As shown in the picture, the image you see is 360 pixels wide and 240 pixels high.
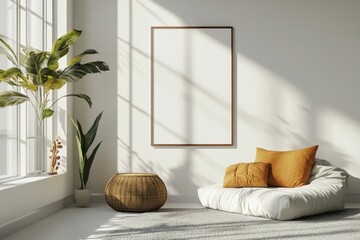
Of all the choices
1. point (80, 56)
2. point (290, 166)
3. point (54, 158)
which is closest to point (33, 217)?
point (54, 158)

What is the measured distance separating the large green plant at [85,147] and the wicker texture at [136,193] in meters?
0.44

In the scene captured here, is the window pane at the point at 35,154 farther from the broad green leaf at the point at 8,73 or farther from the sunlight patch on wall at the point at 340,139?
the sunlight patch on wall at the point at 340,139

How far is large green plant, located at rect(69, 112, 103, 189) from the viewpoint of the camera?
20.9 feet

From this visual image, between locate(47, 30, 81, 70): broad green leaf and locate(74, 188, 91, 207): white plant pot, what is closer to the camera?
locate(47, 30, 81, 70): broad green leaf

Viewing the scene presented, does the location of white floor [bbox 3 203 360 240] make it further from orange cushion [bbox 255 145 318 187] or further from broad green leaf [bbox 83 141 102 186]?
orange cushion [bbox 255 145 318 187]

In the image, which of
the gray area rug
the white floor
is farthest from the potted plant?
the gray area rug

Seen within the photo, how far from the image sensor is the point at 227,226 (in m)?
5.04

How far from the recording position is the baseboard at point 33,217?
468 cm

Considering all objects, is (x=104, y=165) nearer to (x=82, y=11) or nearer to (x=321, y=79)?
(x=82, y=11)

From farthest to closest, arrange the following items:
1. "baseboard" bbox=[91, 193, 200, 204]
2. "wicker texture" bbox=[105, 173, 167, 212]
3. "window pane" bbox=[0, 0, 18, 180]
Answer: "baseboard" bbox=[91, 193, 200, 204]
"wicker texture" bbox=[105, 173, 167, 212]
"window pane" bbox=[0, 0, 18, 180]

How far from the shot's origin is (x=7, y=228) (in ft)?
15.4

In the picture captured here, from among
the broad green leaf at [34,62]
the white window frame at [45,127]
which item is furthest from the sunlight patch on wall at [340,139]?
the broad green leaf at [34,62]

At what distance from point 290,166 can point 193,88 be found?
1.41 m

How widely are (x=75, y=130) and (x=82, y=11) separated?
4.43ft
